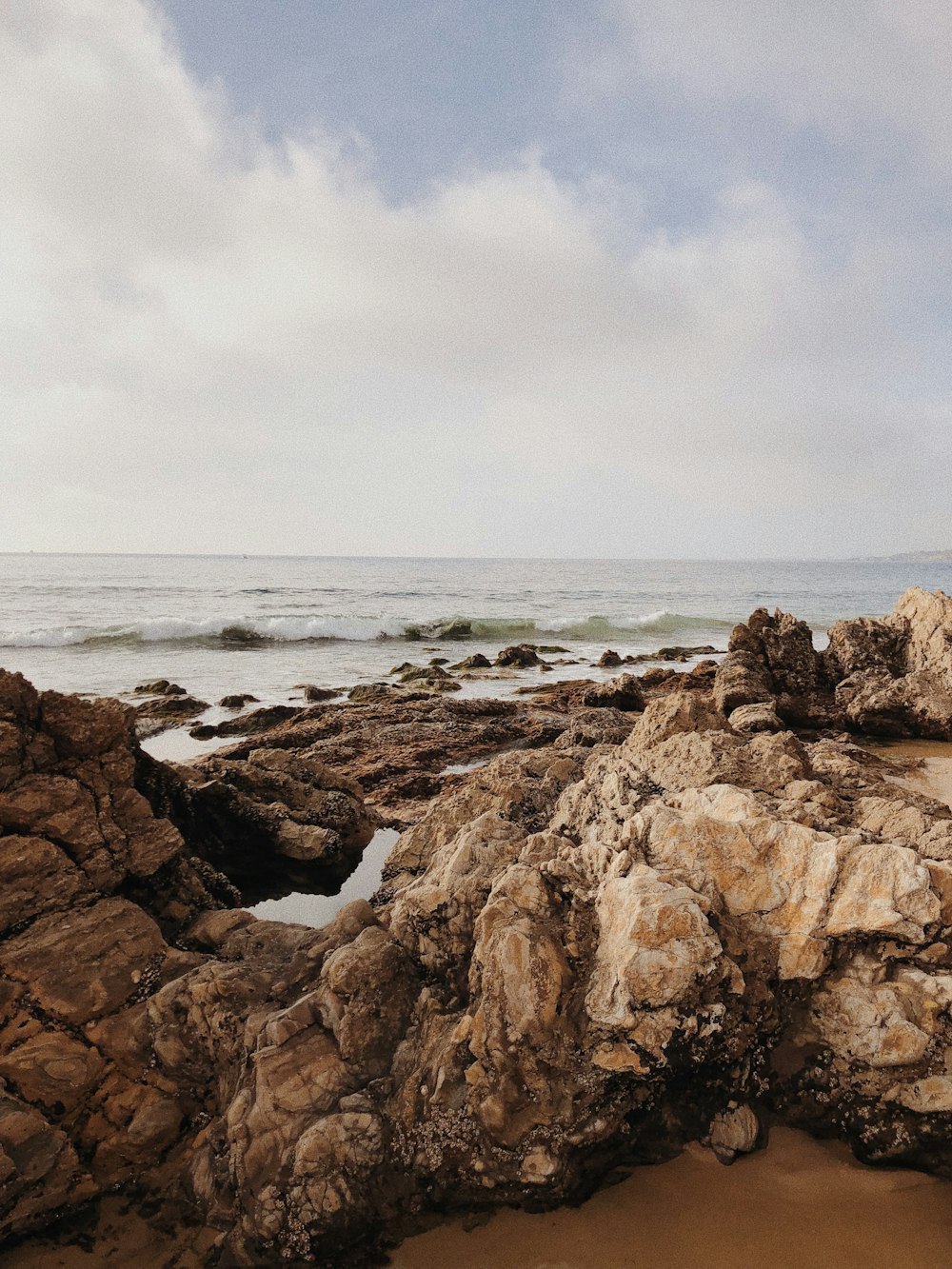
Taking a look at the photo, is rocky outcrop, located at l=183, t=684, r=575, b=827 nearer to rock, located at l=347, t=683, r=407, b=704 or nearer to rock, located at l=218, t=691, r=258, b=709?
rock, located at l=347, t=683, r=407, b=704

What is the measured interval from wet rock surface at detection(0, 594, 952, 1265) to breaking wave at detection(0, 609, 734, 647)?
21679mm

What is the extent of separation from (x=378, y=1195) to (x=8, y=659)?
2342 cm

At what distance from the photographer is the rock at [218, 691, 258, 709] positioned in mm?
13547

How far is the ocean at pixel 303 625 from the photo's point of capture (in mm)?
18797

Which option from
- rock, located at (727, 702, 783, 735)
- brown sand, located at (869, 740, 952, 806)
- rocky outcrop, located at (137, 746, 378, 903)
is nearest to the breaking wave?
brown sand, located at (869, 740, 952, 806)

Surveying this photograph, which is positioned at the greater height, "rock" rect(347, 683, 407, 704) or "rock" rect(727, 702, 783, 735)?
"rock" rect(727, 702, 783, 735)

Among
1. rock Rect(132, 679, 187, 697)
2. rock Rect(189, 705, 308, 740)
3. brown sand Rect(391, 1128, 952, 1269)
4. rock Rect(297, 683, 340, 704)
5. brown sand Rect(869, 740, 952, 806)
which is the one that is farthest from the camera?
rock Rect(132, 679, 187, 697)

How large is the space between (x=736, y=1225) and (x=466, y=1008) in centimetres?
129

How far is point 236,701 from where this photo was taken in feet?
45.0

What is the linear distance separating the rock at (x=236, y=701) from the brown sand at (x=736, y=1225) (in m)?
12.1

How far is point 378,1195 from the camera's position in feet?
8.43

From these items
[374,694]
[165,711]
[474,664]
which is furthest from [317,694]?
[474,664]

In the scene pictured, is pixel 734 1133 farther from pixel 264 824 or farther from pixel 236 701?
pixel 236 701

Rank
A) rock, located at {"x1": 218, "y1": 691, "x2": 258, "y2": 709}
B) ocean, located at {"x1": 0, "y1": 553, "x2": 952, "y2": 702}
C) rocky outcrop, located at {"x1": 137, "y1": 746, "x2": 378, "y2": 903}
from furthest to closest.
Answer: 1. ocean, located at {"x1": 0, "y1": 553, "x2": 952, "y2": 702}
2. rock, located at {"x1": 218, "y1": 691, "x2": 258, "y2": 709}
3. rocky outcrop, located at {"x1": 137, "y1": 746, "x2": 378, "y2": 903}
